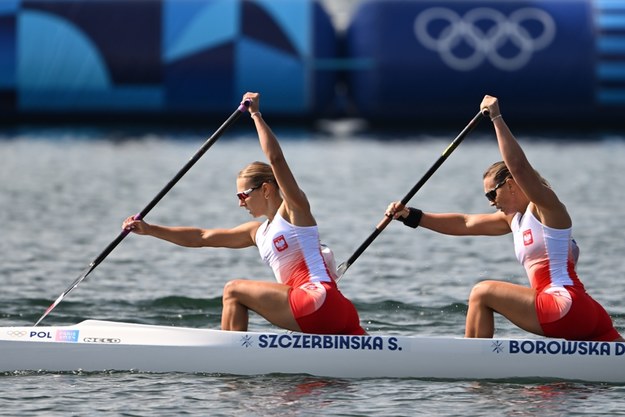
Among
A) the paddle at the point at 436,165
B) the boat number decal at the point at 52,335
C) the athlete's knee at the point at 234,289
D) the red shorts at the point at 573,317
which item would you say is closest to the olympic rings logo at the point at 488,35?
the paddle at the point at 436,165

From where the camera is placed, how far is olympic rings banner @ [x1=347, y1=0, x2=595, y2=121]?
31688mm

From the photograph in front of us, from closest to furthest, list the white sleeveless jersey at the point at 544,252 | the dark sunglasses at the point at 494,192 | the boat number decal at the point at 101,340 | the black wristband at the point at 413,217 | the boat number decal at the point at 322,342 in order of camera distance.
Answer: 1. the white sleeveless jersey at the point at 544,252
2. the dark sunglasses at the point at 494,192
3. the boat number decal at the point at 322,342
4. the boat number decal at the point at 101,340
5. the black wristband at the point at 413,217

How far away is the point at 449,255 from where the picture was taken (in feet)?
59.0


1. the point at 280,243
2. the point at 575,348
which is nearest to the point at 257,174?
the point at 280,243

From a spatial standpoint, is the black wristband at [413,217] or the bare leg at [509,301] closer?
the bare leg at [509,301]

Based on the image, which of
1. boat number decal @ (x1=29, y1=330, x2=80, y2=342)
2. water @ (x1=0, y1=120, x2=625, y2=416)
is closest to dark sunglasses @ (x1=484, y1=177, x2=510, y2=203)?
water @ (x1=0, y1=120, x2=625, y2=416)

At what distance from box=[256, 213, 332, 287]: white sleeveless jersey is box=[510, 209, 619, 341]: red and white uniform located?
1.41m

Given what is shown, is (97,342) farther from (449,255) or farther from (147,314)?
(449,255)

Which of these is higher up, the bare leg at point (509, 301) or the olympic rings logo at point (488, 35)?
the olympic rings logo at point (488, 35)

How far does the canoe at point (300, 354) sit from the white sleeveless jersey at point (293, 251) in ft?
1.51

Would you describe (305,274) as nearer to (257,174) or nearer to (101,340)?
(257,174)

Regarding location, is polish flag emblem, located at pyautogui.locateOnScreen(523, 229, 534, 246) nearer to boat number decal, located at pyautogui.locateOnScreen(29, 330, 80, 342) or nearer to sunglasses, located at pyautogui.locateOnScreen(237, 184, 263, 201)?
sunglasses, located at pyautogui.locateOnScreen(237, 184, 263, 201)

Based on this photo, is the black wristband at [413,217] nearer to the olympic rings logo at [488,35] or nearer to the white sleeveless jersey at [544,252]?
the white sleeveless jersey at [544,252]

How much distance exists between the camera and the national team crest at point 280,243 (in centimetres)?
1035
